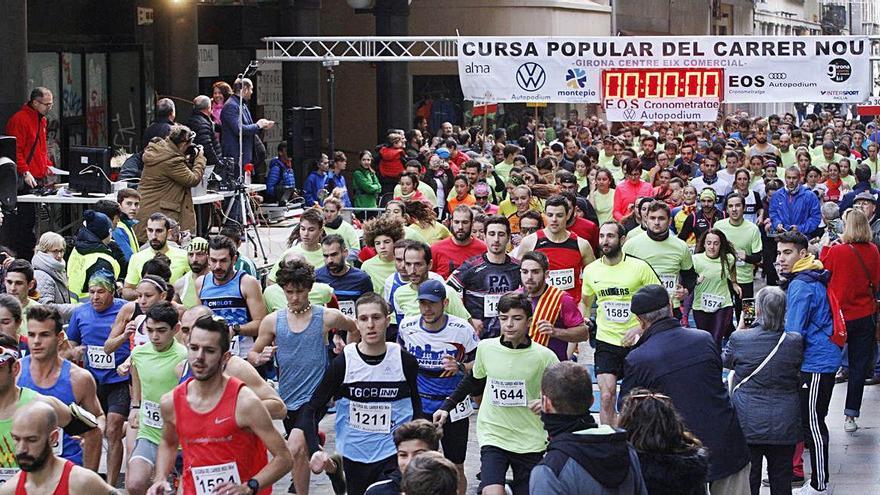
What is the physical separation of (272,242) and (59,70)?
6482 millimetres

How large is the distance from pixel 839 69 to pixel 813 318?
1328 centimetres

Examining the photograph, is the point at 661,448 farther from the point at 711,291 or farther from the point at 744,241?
the point at 744,241

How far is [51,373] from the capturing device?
869cm

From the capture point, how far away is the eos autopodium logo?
23.6 meters

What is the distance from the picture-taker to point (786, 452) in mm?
9750

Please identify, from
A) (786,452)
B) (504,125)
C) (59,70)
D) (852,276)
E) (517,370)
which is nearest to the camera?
(517,370)

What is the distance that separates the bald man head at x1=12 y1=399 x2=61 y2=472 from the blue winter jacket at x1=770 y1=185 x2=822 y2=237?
45.2 feet

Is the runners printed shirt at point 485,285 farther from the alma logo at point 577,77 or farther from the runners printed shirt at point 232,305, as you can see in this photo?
the alma logo at point 577,77

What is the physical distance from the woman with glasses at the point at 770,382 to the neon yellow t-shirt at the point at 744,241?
591 cm

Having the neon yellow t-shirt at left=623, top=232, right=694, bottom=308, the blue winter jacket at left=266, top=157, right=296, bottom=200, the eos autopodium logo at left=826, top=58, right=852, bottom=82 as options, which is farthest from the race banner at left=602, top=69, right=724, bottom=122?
the neon yellow t-shirt at left=623, top=232, right=694, bottom=308

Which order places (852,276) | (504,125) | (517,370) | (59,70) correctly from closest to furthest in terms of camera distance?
(517,370), (852,276), (59,70), (504,125)

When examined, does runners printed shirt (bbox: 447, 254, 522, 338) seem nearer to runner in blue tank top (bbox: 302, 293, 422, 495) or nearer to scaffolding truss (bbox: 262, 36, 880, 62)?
runner in blue tank top (bbox: 302, 293, 422, 495)

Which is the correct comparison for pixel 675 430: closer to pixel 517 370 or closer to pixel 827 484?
pixel 517 370

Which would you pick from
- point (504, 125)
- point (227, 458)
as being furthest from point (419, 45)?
point (227, 458)
